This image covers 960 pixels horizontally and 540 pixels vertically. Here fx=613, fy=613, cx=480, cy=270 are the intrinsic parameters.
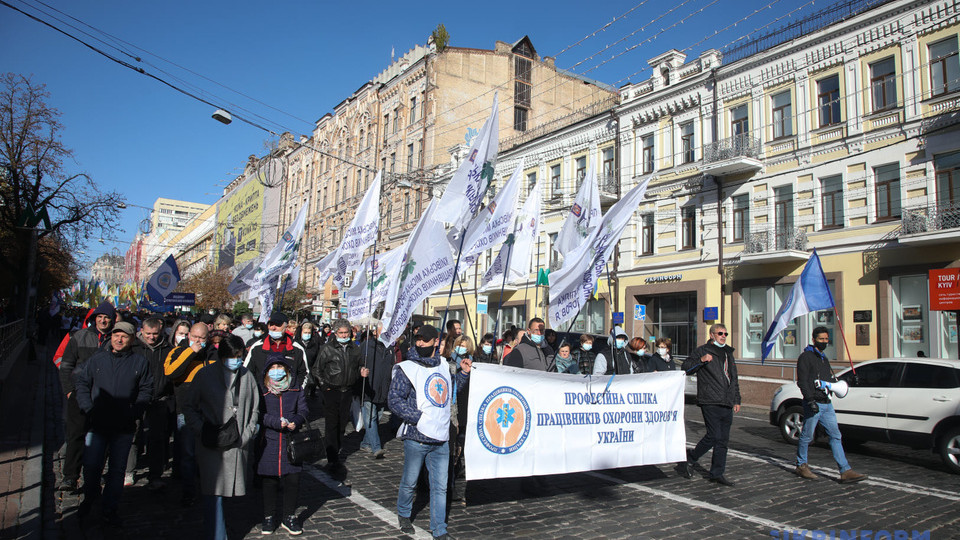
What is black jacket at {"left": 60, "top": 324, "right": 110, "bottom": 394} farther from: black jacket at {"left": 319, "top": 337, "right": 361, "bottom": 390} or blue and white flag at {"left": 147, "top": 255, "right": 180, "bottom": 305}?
blue and white flag at {"left": 147, "top": 255, "right": 180, "bottom": 305}

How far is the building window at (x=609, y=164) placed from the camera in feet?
94.8

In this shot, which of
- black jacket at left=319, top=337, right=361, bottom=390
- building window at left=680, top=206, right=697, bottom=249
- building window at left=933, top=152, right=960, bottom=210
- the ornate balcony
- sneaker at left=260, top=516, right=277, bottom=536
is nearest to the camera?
sneaker at left=260, top=516, right=277, bottom=536

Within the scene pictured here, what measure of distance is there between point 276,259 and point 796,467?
1112 cm

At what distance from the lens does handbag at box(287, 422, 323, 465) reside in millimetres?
5332

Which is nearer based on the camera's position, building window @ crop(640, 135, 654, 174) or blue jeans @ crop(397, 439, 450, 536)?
blue jeans @ crop(397, 439, 450, 536)

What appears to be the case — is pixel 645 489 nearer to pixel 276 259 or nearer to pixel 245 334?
pixel 245 334

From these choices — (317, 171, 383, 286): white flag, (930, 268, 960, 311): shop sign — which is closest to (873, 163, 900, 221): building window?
(930, 268, 960, 311): shop sign

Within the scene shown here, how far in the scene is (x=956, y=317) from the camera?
17469mm

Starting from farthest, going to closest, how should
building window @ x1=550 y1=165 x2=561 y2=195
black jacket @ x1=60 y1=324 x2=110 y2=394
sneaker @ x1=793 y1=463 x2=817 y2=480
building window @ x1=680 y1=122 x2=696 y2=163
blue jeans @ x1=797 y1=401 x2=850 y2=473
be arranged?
building window @ x1=550 y1=165 x2=561 y2=195 → building window @ x1=680 y1=122 x2=696 y2=163 → sneaker @ x1=793 y1=463 x2=817 y2=480 → blue jeans @ x1=797 y1=401 x2=850 y2=473 → black jacket @ x1=60 y1=324 x2=110 y2=394

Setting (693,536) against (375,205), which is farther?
(375,205)

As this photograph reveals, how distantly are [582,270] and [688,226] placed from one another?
58.4 feet

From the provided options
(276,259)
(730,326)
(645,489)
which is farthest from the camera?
(730,326)

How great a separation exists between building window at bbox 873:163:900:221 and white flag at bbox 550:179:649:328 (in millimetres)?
14139

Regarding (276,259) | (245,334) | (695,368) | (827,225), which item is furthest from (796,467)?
(827,225)
